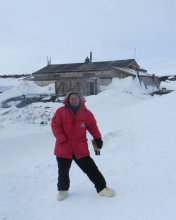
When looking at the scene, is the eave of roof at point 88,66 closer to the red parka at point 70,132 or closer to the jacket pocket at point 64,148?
the red parka at point 70,132

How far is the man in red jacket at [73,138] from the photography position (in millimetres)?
3494

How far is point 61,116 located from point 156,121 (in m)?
5.24

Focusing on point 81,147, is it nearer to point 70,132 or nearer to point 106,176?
point 70,132

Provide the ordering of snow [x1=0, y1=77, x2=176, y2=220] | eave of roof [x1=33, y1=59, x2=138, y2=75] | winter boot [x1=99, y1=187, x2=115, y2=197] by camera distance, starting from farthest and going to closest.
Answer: eave of roof [x1=33, y1=59, x2=138, y2=75], winter boot [x1=99, y1=187, x2=115, y2=197], snow [x1=0, y1=77, x2=176, y2=220]

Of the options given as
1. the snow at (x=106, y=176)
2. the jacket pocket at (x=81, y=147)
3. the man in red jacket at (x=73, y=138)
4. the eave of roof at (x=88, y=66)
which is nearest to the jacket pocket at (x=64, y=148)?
the man in red jacket at (x=73, y=138)

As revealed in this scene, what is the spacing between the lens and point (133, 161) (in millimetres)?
4832

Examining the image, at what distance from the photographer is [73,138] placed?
11.5 feet

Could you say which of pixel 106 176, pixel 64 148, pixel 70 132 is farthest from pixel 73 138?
pixel 106 176

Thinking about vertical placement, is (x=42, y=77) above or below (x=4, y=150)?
above

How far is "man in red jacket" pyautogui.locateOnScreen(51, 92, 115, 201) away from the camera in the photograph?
3.49 m

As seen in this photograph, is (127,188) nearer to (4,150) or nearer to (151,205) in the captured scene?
(151,205)

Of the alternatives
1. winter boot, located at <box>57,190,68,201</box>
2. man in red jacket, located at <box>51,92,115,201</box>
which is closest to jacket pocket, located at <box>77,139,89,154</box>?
man in red jacket, located at <box>51,92,115,201</box>

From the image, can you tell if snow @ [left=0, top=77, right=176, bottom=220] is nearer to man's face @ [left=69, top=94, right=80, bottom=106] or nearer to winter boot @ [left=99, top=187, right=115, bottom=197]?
winter boot @ [left=99, top=187, right=115, bottom=197]

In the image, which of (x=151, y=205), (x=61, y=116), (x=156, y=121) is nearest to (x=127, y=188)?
(x=151, y=205)
